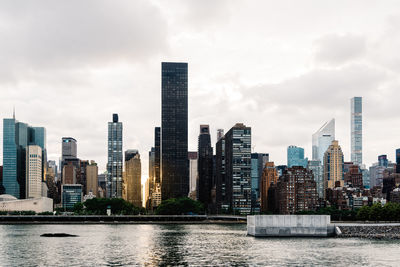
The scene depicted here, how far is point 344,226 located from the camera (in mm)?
151125

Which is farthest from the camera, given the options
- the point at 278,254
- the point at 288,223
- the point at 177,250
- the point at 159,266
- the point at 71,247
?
the point at 288,223

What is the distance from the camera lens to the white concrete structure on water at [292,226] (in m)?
141

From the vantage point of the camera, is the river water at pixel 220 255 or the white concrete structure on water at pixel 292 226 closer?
the river water at pixel 220 255

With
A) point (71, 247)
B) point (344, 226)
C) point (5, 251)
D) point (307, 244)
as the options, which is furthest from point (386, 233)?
point (5, 251)

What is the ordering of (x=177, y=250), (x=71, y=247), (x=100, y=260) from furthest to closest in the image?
(x=71, y=247) < (x=177, y=250) < (x=100, y=260)

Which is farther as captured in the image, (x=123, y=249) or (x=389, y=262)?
(x=123, y=249)

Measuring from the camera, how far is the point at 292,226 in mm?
141500

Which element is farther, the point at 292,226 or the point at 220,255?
the point at 292,226

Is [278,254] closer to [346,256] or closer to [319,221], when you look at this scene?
[346,256]

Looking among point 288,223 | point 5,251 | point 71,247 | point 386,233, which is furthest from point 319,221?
point 5,251

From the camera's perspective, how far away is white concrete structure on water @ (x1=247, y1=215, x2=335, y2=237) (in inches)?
5551

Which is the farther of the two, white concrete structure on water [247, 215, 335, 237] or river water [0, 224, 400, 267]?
white concrete structure on water [247, 215, 335, 237]

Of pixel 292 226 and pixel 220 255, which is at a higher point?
pixel 220 255

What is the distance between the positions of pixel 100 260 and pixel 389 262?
46132 millimetres
